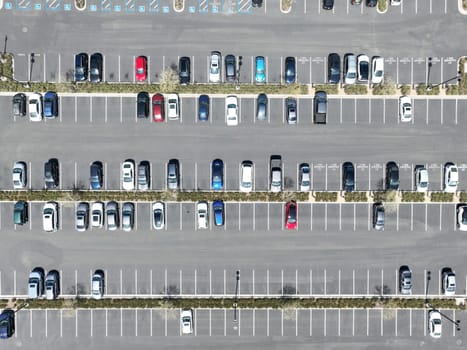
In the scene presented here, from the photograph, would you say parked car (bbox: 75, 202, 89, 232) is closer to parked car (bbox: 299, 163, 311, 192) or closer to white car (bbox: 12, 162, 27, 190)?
white car (bbox: 12, 162, 27, 190)

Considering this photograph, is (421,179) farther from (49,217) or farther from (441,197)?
(49,217)

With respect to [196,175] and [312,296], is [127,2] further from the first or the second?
[312,296]

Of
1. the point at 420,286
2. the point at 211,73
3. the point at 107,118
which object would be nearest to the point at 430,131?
the point at 420,286

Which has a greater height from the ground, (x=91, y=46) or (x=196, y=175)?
(x=91, y=46)

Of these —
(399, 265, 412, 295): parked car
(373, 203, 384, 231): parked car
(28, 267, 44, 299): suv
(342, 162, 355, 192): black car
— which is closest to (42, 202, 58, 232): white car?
(28, 267, 44, 299): suv

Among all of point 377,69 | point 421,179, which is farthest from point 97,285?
point 377,69

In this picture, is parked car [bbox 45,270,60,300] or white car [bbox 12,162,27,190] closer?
white car [bbox 12,162,27,190]
